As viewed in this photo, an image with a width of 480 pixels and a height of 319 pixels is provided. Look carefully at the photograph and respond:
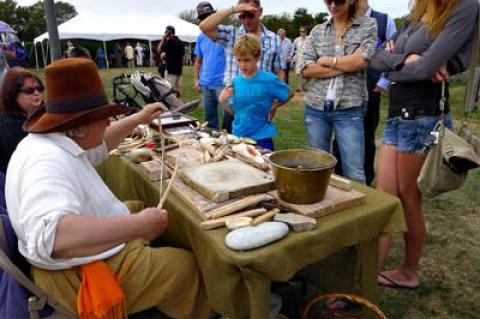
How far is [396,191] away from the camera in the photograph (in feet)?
7.22

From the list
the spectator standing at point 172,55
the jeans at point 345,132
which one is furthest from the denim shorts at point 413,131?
the spectator standing at point 172,55

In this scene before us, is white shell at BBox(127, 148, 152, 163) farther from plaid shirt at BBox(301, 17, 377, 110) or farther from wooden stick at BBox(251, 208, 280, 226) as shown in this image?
plaid shirt at BBox(301, 17, 377, 110)

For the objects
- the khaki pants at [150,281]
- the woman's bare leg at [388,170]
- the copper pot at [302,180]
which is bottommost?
the khaki pants at [150,281]

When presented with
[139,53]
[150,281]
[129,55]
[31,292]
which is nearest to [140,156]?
[150,281]

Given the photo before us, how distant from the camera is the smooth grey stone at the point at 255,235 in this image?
1291mm

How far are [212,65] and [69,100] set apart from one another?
136 inches

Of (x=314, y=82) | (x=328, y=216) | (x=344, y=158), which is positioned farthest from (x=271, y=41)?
(x=328, y=216)

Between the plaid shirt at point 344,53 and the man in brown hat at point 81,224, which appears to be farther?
the plaid shirt at point 344,53

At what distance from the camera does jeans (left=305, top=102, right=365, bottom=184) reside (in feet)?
8.25

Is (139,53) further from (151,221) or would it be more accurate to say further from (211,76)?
(151,221)

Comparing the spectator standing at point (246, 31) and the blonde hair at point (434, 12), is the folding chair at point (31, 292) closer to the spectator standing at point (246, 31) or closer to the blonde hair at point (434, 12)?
the blonde hair at point (434, 12)

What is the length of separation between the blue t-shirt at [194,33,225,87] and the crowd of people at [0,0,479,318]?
120cm

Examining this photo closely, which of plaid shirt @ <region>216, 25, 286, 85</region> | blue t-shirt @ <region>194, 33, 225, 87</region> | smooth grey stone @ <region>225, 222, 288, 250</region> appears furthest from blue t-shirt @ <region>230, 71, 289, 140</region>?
blue t-shirt @ <region>194, 33, 225, 87</region>

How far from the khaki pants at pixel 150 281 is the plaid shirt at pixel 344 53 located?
1403 millimetres
